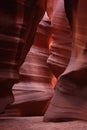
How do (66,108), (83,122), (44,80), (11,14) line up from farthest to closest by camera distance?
(44,80), (11,14), (66,108), (83,122)

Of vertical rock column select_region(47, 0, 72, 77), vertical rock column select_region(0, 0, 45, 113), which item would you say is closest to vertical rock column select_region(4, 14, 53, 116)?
vertical rock column select_region(47, 0, 72, 77)

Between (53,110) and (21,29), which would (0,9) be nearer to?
(21,29)

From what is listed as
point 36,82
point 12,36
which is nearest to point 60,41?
point 36,82

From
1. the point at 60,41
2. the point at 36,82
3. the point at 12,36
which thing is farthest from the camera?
the point at 36,82

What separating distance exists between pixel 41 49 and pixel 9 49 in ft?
5.32

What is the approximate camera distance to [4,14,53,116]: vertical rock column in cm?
271

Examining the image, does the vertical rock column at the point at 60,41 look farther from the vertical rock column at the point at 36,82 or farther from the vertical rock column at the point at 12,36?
the vertical rock column at the point at 12,36

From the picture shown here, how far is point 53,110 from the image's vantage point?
1.52 m

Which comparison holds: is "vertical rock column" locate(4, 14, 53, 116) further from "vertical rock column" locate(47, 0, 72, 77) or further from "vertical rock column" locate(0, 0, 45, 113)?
"vertical rock column" locate(0, 0, 45, 113)

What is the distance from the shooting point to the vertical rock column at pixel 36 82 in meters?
2.71

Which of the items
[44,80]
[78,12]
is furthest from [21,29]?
[44,80]

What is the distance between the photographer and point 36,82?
9.90 ft

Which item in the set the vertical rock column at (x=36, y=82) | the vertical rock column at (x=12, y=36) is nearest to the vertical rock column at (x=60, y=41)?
the vertical rock column at (x=36, y=82)

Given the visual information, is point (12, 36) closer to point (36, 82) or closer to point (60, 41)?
point (60, 41)
